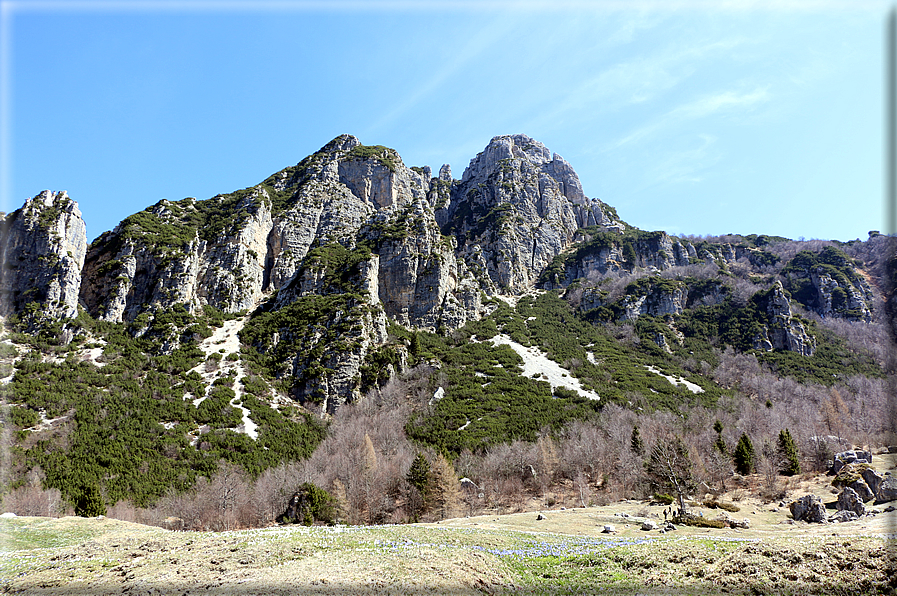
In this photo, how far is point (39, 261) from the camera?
79312mm

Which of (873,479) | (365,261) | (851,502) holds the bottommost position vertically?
(851,502)

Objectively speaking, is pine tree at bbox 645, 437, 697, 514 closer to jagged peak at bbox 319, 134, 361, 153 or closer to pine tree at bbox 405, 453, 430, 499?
pine tree at bbox 405, 453, 430, 499

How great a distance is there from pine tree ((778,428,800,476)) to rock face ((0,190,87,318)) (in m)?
119

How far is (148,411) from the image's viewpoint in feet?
214

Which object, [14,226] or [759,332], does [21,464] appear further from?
[759,332]

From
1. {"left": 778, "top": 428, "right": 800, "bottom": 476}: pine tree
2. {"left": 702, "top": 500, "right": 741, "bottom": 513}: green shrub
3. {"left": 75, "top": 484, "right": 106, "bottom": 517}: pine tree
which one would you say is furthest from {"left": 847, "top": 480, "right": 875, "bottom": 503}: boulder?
{"left": 75, "top": 484, "right": 106, "bottom": 517}: pine tree

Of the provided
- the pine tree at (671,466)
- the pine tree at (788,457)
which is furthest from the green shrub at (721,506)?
the pine tree at (788,457)

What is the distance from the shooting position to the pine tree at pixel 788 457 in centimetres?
4950

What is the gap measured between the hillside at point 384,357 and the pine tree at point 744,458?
214 cm

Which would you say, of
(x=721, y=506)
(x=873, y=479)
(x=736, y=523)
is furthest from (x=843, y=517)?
(x=721, y=506)

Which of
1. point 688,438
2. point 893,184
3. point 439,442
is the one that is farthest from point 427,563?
point 688,438

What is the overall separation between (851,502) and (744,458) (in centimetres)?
2390

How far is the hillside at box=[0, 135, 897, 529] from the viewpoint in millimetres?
52594

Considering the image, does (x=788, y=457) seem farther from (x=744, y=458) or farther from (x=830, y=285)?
(x=830, y=285)
